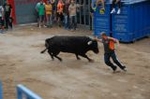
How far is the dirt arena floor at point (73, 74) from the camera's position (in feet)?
35.0

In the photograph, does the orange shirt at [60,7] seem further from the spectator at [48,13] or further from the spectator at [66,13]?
the spectator at [48,13]

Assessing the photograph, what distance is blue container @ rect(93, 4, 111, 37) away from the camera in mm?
18438

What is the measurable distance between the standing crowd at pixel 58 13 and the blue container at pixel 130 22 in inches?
174

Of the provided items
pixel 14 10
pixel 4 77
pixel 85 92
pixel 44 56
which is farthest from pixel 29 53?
pixel 14 10

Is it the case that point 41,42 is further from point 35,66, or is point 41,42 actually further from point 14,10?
point 14,10

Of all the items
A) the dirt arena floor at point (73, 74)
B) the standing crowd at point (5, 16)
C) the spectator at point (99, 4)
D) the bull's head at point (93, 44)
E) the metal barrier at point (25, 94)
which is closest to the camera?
the metal barrier at point (25, 94)

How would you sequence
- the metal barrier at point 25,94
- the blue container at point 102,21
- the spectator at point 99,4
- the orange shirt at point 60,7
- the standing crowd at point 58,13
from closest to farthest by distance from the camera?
the metal barrier at point 25,94 < the spectator at point 99,4 < the blue container at point 102,21 < the standing crowd at point 58,13 < the orange shirt at point 60,7

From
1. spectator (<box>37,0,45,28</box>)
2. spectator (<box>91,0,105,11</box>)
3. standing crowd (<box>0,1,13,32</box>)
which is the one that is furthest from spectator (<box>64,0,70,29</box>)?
spectator (<box>91,0,105,11</box>)

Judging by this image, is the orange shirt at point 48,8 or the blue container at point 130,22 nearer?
the blue container at point 130,22

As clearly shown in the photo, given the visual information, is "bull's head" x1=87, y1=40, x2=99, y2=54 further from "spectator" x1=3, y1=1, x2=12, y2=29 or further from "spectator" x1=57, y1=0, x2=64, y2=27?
"spectator" x1=3, y1=1, x2=12, y2=29

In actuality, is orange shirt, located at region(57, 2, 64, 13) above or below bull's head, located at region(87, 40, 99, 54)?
above

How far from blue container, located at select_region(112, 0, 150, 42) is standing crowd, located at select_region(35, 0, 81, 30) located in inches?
174

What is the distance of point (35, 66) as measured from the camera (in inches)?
551

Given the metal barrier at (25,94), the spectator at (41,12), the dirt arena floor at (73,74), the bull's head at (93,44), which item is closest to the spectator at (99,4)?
the dirt arena floor at (73,74)
